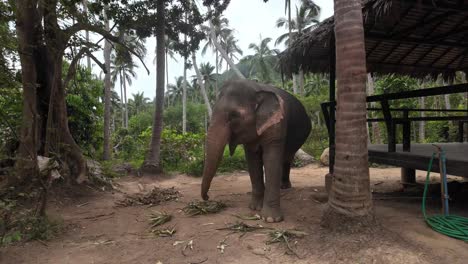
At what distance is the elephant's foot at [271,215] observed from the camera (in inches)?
199

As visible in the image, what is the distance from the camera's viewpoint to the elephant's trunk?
15.8ft

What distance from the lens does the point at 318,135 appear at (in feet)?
65.7

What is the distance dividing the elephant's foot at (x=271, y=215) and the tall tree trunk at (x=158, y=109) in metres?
7.30

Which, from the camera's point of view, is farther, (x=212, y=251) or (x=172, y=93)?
(x=172, y=93)

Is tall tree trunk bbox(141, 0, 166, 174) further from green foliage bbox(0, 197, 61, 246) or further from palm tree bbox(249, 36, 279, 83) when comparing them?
palm tree bbox(249, 36, 279, 83)

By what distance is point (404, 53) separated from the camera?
8.27 meters

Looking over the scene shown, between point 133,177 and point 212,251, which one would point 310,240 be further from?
point 133,177

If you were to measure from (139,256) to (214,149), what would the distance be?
5.64ft

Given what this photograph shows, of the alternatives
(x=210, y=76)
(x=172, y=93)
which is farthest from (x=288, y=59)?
(x=172, y=93)

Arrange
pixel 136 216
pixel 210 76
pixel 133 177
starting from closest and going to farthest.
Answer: pixel 136 216
pixel 133 177
pixel 210 76

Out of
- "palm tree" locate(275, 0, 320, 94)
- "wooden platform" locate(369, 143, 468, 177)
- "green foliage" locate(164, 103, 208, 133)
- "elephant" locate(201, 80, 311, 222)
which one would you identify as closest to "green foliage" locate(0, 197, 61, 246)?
"elephant" locate(201, 80, 311, 222)

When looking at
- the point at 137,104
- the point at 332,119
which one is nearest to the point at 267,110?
the point at 332,119

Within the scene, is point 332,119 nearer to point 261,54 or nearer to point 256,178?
point 256,178

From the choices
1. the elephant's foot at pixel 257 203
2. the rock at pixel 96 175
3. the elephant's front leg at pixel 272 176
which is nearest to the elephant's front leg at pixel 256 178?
the elephant's foot at pixel 257 203
